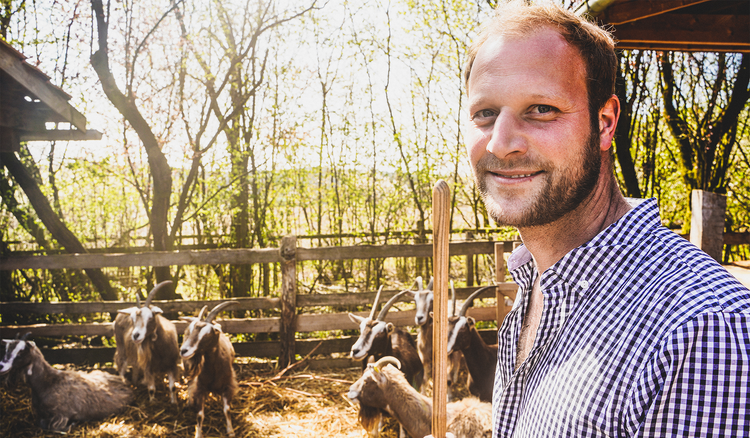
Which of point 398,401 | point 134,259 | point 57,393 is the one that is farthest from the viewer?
point 134,259

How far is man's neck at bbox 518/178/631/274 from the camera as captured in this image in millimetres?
973

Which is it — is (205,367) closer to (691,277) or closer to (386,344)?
(386,344)

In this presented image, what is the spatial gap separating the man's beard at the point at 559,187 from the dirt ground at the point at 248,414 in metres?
4.07

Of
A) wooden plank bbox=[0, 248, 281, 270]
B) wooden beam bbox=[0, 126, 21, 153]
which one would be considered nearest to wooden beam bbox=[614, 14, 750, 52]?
wooden plank bbox=[0, 248, 281, 270]

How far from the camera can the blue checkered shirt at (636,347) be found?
548 mm

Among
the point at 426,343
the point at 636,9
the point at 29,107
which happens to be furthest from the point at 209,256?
the point at 636,9

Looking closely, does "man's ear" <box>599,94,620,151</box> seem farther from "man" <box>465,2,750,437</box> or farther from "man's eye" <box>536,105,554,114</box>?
"man's eye" <box>536,105,554,114</box>

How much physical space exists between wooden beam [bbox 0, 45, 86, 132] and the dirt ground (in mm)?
3400

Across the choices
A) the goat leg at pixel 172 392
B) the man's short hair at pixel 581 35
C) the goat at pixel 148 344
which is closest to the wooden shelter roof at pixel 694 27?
the man's short hair at pixel 581 35

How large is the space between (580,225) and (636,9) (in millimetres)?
2654

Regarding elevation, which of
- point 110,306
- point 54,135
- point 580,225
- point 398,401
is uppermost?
point 54,135

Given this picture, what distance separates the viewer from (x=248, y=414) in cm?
477

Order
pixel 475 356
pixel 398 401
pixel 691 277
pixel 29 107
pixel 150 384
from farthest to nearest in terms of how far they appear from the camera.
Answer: pixel 29 107
pixel 150 384
pixel 475 356
pixel 398 401
pixel 691 277

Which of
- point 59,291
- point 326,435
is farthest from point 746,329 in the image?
point 59,291
